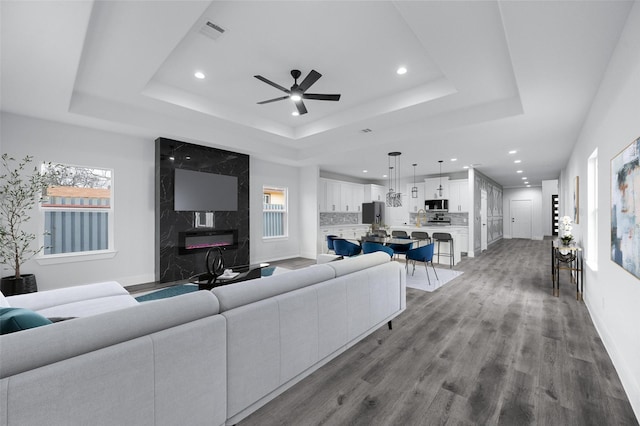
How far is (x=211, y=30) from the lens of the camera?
267 cm

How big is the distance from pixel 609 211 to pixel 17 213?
22.3 feet

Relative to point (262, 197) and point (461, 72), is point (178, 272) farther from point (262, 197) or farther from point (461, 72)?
point (461, 72)

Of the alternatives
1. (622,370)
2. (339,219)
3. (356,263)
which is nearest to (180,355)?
(356,263)

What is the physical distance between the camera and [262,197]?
704 centimetres

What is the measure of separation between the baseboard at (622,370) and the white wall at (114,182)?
20.1 ft

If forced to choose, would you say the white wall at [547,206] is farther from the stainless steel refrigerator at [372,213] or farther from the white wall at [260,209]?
the white wall at [260,209]

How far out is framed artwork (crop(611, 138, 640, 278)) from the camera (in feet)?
5.69

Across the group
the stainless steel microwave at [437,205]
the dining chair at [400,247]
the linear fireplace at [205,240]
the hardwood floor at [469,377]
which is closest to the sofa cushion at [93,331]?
the hardwood floor at [469,377]

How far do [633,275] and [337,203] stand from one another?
24.4 feet

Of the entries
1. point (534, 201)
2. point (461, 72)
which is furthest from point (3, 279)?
point (534, 201)

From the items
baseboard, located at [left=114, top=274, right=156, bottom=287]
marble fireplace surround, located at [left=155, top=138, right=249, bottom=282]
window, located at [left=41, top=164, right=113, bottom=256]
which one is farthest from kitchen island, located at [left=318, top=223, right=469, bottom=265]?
window, located at [left=41, top=164, right=113, bottom=256]

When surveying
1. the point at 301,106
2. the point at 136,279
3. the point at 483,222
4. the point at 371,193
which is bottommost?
the point at 136,279

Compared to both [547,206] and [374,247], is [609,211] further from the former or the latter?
[547,206]

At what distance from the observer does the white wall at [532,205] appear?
12.1 metres
